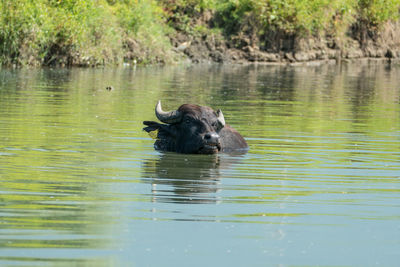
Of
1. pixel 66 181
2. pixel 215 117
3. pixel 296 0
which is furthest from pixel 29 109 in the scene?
pixel 296 0

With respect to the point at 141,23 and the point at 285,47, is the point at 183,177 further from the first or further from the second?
the point at 285,47

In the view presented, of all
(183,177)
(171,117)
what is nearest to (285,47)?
(171,117)

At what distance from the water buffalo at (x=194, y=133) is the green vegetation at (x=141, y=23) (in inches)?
669

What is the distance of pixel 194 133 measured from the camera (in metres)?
11.3

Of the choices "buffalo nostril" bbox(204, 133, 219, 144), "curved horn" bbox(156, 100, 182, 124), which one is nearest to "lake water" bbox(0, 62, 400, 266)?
"buffalo nostril" bbox(204, 133, 219, 144)

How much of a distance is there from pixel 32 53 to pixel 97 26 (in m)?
3.23

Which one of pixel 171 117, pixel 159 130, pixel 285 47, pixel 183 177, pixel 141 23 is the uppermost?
pixel 141 23

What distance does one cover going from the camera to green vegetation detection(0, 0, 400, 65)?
2839 cm

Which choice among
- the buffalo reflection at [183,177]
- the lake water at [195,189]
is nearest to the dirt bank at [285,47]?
the lake water at [195,189]

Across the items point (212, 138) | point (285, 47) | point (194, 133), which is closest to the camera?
point (212, 138)

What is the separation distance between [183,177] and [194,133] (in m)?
1.96

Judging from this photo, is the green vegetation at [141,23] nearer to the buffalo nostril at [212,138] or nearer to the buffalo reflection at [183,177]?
the buffalo nostril at [212,138]

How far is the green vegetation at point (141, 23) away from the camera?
28391 millimetres

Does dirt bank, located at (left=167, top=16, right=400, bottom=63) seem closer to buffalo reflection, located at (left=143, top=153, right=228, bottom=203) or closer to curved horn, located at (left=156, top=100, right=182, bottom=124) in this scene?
curved horn, located at (left=156, top=100, right=182, bottom=124)
